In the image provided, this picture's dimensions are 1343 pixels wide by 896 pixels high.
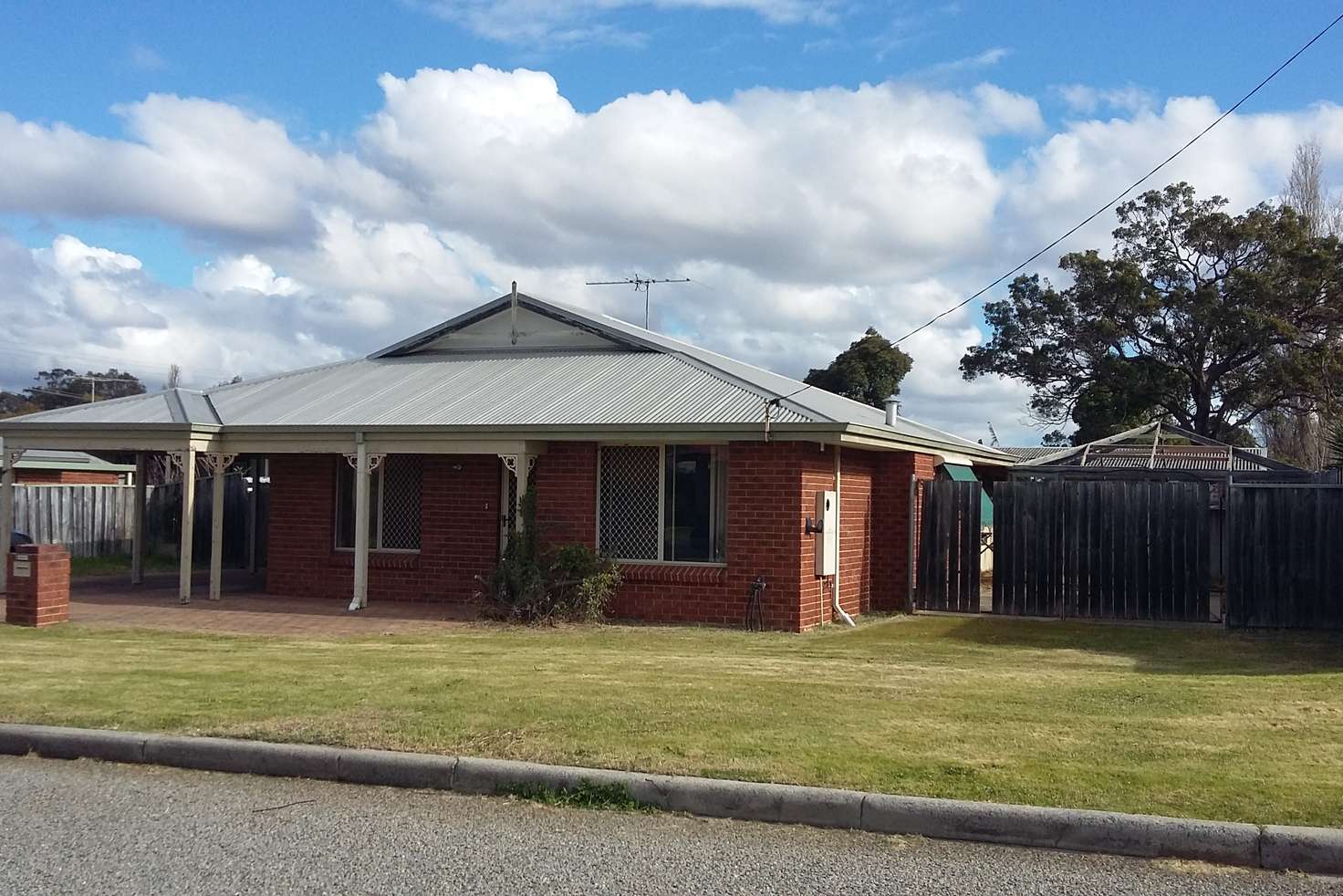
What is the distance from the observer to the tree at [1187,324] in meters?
34.4

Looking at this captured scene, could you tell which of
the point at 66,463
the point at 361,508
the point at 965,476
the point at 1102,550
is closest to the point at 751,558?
the point at 1102,550

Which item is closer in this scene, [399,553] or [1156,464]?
[399,553]

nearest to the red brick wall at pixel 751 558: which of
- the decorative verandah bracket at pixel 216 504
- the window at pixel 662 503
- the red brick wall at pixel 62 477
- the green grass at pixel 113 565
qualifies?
the window at pixel 662 503

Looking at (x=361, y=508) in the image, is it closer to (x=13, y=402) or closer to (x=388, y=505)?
(x=388, y=505)

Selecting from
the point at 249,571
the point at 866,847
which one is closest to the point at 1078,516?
the point at 866,847

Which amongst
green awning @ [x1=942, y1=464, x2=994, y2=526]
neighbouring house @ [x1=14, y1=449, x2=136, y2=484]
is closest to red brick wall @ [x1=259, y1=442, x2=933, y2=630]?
A: green awning @ [x1=942, y1=464, x2=994, y2=526]

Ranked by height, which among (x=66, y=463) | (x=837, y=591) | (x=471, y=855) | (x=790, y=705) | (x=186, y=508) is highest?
(x=66, y=463)

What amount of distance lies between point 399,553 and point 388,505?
734mm

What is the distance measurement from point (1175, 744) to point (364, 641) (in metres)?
7.80

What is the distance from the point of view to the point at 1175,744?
23.3ft

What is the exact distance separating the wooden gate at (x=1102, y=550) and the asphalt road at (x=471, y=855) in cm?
987

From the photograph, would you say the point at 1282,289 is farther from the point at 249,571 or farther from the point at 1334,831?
the point at 1334,831

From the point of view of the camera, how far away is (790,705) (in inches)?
324

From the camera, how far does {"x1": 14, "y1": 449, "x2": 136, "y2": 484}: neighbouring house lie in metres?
31.7
